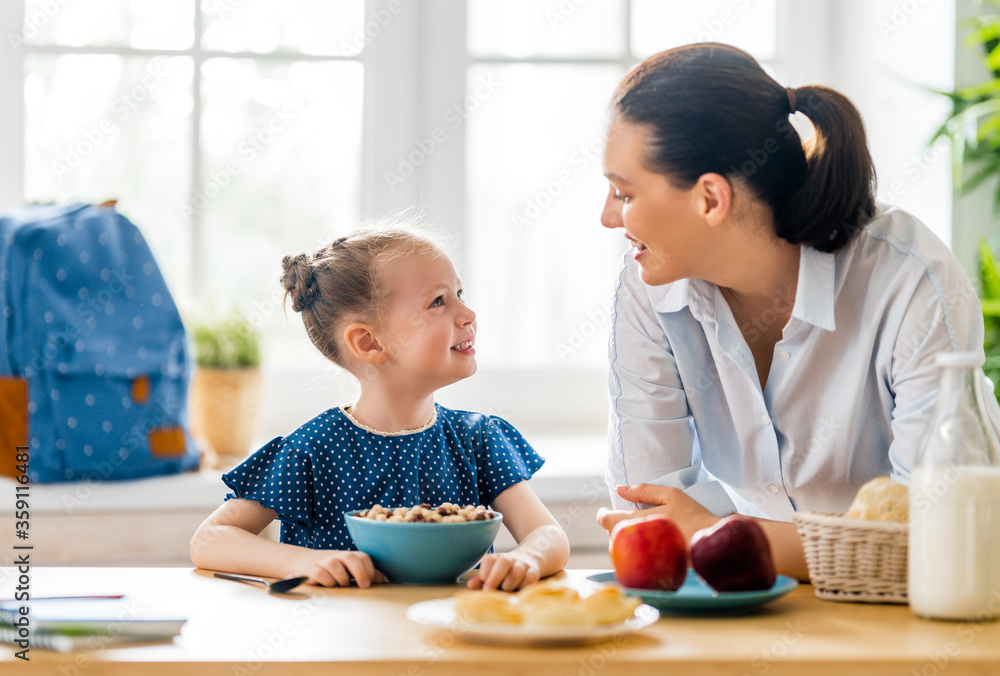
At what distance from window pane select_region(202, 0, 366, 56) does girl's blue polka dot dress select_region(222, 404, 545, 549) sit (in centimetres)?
142

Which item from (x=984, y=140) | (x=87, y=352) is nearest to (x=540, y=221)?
(x=984, y=140)

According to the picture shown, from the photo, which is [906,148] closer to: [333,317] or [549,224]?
[549,224]

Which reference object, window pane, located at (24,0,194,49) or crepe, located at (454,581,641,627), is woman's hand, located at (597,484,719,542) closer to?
crepe, located at (454,581,641,627)

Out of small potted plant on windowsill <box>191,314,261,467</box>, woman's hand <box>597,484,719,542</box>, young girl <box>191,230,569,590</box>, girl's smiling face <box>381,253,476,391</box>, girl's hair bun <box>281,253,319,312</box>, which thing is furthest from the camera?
small potted plant on windowsill <box>191,314,261,467</box>

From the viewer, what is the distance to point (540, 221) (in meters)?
2.58

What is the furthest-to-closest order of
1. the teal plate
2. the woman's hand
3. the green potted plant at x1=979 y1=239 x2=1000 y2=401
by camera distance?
the green potted plant at x1=979 y1=239 x2=1000 y2=401 < the woman's hand < the teal plate

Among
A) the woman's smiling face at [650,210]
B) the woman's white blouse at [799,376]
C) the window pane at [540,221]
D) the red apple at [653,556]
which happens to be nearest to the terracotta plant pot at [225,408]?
the window pane at [540,221]

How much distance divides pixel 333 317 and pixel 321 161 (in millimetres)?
1196

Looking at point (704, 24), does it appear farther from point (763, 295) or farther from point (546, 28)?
point (763, 295)

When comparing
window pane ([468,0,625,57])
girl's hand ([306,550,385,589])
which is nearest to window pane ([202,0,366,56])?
window pane ([468,0,625,57])

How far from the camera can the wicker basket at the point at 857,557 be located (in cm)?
87

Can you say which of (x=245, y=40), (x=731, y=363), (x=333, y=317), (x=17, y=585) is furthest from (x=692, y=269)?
(x=245, y=40)

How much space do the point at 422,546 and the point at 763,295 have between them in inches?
27.3

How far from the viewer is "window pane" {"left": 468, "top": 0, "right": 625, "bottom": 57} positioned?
2514 mm
